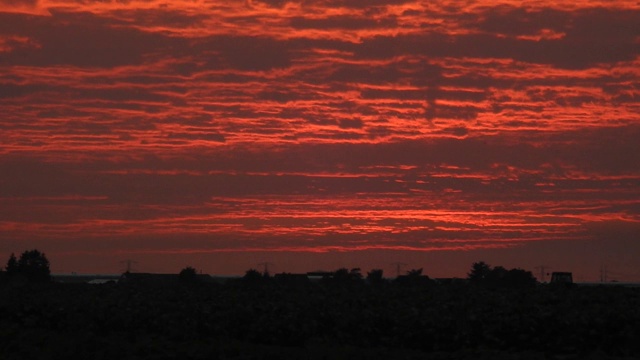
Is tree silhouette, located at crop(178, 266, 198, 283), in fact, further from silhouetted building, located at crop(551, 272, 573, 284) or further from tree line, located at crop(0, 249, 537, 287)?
silhouetted building, located at crop(551, 272, 573, 284)

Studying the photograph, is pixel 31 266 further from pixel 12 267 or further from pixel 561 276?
pixel 561 276

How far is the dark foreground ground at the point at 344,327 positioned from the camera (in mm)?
47906

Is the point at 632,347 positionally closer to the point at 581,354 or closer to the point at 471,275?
the point at 581,354

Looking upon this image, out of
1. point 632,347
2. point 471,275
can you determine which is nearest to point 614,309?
point 632,347

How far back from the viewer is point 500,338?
49.2 meters

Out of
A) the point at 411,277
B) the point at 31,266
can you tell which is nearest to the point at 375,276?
the point at 411,277

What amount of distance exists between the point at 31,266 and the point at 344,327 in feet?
283

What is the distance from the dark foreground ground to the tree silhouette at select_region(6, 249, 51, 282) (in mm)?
65707

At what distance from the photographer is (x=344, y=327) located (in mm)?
52812

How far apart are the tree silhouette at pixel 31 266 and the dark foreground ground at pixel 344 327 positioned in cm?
6571

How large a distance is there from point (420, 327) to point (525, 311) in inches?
188

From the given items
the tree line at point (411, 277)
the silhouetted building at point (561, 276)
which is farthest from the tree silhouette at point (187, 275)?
the silhouetted building at point (561, 276)

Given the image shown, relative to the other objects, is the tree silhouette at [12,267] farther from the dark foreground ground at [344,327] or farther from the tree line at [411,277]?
the dark foreground ground at [344,327]

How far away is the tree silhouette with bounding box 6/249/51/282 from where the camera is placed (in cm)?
12962
